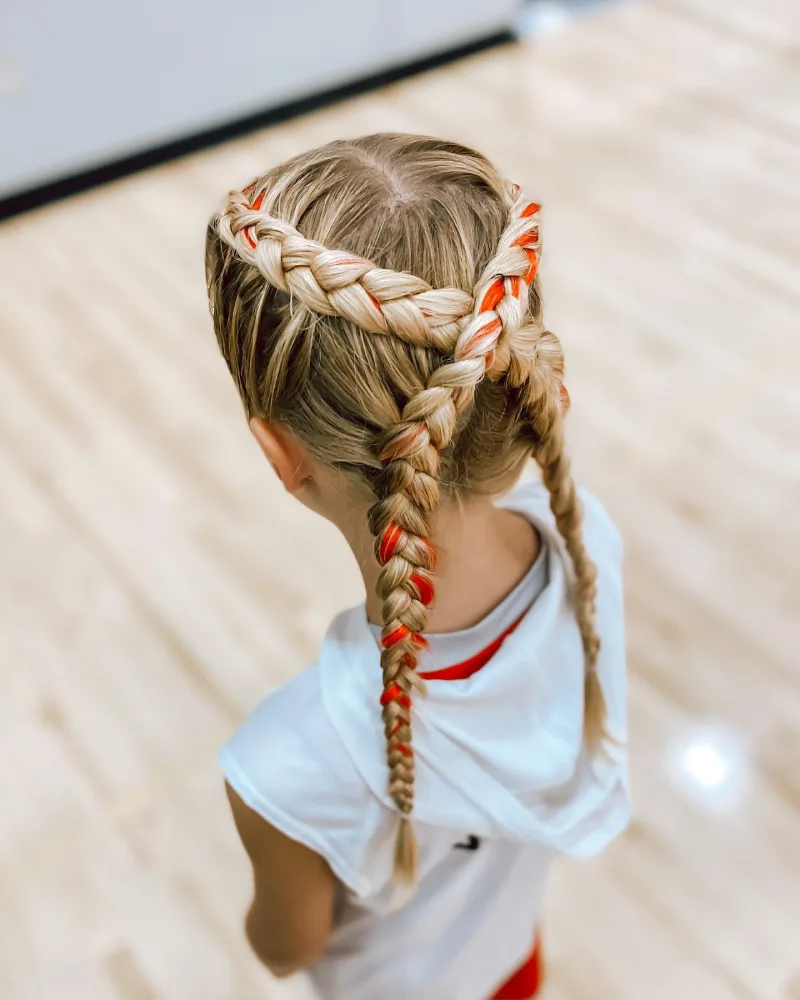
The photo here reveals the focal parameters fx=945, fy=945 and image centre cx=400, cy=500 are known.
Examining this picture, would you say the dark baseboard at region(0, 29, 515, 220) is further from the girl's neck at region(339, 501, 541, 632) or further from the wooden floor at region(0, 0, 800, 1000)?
the girl's neck at region(339, 501, 541, 632)

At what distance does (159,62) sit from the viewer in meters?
2.73

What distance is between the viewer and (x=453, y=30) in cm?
321

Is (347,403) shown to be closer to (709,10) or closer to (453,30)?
(453,30)

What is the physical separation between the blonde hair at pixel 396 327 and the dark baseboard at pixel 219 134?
234 cm

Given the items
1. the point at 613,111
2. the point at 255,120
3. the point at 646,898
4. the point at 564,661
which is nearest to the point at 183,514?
the point at 646,898

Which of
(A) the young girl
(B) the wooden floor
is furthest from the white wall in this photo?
(A) the young girl

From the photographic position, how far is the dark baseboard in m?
2.75

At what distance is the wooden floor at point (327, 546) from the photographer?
140 cm

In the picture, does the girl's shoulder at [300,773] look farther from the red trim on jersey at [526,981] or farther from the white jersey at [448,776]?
the red trim on jersey at [526,981]

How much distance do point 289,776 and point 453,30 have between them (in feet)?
10.1

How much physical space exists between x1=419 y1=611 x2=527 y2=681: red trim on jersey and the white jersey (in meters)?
0.01

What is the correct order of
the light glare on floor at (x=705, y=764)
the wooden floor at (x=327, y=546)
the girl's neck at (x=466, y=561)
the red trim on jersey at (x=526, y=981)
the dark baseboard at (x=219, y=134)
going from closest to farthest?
the girl's neck at (x=466, y=561) → the red trim on jersey at (x=526, y=981) → the wooden floor at (x=327, y=546) → the light glare on floor at (x=705, y=764) → the dark baseboard at (x=219, y=134)

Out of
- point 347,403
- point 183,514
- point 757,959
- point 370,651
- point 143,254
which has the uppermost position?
point 347,403

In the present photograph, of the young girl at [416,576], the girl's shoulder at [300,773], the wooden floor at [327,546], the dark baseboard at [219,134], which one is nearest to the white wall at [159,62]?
the dark baseboard at [219,134]
